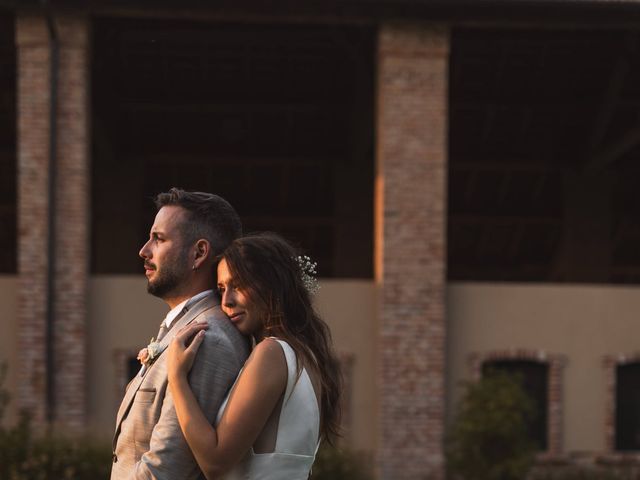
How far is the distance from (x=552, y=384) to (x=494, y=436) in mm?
2026

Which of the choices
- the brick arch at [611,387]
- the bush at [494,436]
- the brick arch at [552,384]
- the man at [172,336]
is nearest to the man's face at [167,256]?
the man at [172,336]

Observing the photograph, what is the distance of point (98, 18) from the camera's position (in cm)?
1358

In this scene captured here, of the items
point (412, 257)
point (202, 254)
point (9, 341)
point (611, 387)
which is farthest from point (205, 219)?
point (611, 387)

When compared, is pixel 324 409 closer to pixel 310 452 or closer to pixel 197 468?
pixel 310 452

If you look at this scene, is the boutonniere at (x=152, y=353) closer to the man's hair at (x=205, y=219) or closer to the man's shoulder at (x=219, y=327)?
the man's shoulder at (x=219, y=327)

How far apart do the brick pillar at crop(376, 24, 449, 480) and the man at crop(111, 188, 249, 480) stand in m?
10.2

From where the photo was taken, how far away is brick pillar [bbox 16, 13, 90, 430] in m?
12.9

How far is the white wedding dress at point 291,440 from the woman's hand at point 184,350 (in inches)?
5.8

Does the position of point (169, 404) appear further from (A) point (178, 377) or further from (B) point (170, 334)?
(B) point (170, 334)

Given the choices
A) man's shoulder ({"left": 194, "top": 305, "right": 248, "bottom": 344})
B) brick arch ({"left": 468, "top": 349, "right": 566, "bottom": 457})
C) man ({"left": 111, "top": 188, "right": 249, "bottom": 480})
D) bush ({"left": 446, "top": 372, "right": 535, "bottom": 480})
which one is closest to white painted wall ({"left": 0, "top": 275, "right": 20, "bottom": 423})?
bush ({"left": 446, "top": 372, "right": 535, "bottom": 480})

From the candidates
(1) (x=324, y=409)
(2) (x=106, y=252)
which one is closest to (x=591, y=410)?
(2) (x=106, y=252)

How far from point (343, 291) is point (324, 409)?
10.9 metres

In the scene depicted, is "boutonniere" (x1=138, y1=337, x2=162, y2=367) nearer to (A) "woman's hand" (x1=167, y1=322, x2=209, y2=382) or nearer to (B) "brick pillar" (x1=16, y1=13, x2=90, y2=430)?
(A) "woman's hand" (x1=167, y1=322, x2=209, y2=382)

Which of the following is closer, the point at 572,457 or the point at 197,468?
the point at 197,468
